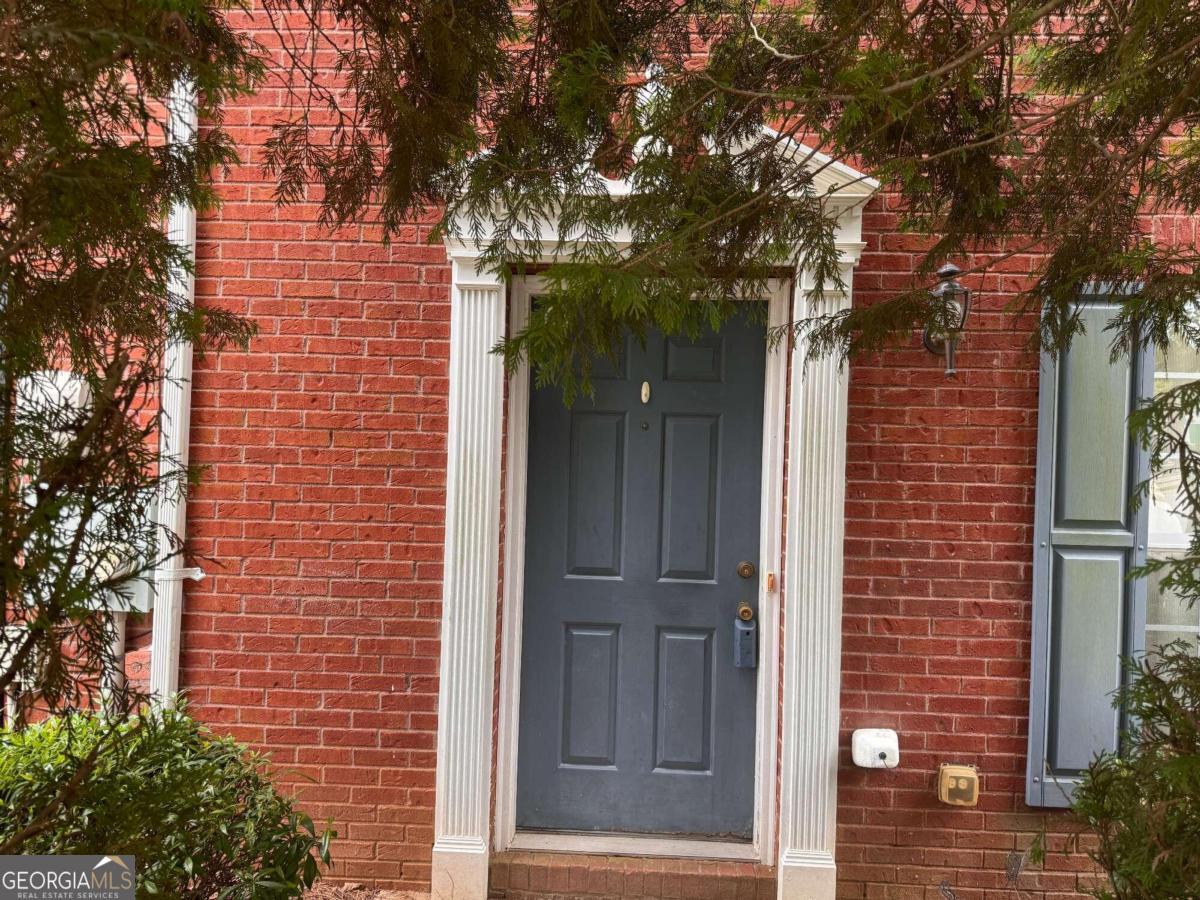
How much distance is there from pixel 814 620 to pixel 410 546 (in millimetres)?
1602

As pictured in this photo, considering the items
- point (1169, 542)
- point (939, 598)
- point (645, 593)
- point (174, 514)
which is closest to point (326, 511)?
point (174, 514)

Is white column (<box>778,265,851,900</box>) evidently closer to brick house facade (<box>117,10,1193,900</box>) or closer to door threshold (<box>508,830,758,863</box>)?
brick house facade (<box>117,10,1193,900</box>)

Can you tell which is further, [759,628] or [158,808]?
[759,628]

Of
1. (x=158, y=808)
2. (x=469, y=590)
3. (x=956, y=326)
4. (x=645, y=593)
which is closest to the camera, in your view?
(x=158, y=808)

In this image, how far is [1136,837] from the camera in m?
1.67

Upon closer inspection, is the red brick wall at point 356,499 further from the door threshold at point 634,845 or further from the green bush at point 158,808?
the green bush at point 158,808

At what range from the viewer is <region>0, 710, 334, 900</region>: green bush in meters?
1.55

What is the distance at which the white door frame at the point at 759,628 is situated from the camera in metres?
3.53

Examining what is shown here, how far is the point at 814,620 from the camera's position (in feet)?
10.9

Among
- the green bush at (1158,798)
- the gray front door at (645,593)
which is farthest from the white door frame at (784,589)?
the green bush at (1158,798)

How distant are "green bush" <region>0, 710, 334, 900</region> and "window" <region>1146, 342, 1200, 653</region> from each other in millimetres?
3098

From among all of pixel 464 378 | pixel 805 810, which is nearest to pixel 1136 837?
pixel 805 810

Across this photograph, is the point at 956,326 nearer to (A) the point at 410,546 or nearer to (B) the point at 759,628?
(B) the point at 759,628

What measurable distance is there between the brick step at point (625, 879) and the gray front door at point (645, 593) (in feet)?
0.66
